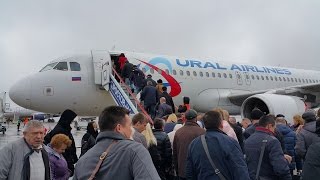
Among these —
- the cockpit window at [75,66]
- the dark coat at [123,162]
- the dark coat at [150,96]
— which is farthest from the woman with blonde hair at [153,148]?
the cockpit window at [75,66]

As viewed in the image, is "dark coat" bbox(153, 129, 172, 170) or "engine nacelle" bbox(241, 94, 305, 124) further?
"engine nacelle" bbox(241, 94, 305, 124)

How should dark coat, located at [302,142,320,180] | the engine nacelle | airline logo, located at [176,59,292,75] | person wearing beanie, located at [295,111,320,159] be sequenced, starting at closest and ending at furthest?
dark coat, located at [302,142,320,180], person wearing beanie, located at [295,111,320,159], the engine nacelle, airline logo, located at [176,59,292,75]

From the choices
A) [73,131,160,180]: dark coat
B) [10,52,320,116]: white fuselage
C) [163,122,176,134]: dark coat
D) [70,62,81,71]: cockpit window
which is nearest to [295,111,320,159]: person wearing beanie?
[163,122,176,134]: dark coat

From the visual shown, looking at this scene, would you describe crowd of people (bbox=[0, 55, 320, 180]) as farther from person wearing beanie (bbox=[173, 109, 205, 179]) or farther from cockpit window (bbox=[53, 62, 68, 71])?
cockpit window (bbox=[53, 62, 68, 71])

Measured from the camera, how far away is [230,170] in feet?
12.6

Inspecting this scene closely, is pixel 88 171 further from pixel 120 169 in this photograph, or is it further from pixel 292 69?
pixel 292 69

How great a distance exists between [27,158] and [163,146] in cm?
237

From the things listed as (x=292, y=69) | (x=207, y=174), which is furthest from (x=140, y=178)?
(x=292, y=69)

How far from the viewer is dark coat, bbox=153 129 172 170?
18.9 feet

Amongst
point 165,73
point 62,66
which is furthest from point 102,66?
point 165,73

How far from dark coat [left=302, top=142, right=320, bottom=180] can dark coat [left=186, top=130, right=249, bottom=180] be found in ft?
3.30

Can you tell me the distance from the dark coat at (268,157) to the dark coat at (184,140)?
2.38 feet

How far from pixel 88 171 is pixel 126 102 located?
27.3ft

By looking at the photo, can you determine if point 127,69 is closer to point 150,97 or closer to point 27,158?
point 150,97
